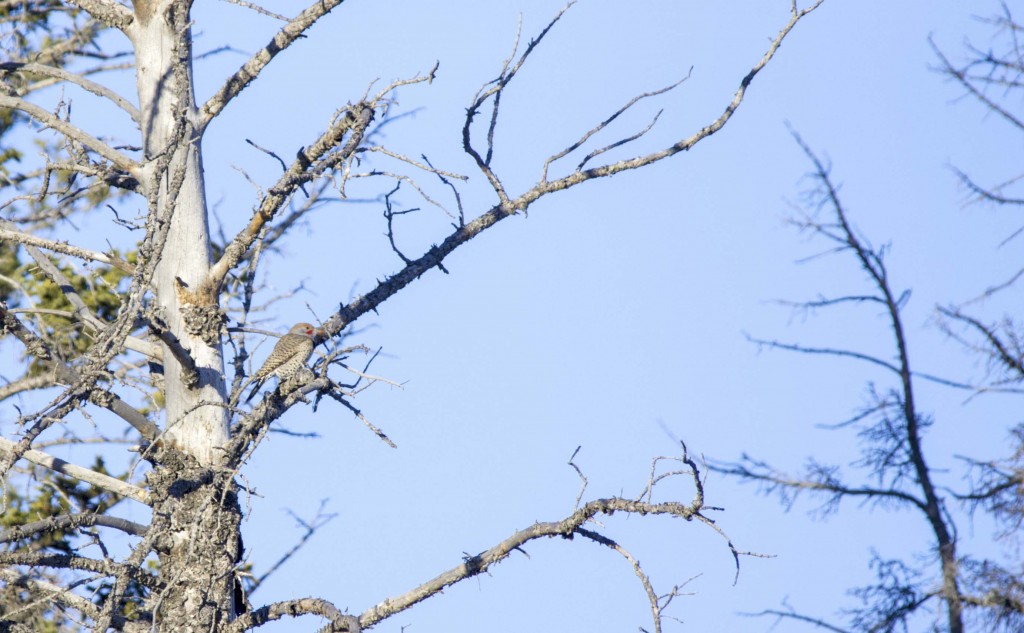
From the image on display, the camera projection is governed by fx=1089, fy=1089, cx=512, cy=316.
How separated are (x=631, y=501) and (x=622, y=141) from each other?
1.89 m

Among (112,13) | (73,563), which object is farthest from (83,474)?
(112,13)

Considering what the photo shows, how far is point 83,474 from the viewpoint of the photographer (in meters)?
5.18

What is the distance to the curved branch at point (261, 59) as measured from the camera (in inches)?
221

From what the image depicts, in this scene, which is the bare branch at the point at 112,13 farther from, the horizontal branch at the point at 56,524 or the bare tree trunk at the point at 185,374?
the horizontal branch at the point at 56,524

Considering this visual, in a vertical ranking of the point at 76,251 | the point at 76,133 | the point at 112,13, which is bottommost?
the point at 76,251

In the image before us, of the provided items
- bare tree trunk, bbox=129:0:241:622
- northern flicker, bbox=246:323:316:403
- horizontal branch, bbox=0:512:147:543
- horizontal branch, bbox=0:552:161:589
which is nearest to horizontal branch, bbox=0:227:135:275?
bare tree trunk, bbox=129:0:241:622

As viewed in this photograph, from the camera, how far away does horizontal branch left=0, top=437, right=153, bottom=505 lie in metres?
5.19

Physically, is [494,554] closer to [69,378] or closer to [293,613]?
[293,613]

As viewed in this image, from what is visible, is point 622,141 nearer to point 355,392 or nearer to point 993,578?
point 355,392

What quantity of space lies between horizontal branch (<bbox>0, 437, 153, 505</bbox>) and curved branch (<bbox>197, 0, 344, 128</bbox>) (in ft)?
6.17

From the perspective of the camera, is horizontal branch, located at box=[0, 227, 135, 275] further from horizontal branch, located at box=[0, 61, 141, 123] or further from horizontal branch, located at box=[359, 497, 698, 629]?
horizontal branch, located at box=[359, 497, 698, 629]

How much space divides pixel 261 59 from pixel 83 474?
228cm

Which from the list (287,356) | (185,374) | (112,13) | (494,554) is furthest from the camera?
(287,356)

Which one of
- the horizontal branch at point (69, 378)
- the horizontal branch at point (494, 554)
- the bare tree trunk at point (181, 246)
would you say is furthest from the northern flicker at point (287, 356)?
the horizontal branch at point (494, 554)
